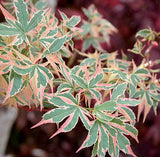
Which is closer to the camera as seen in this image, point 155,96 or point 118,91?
point 118,91

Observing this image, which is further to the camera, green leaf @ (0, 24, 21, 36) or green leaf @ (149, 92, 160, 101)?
green leaf @ (149, 92, 160, 101)

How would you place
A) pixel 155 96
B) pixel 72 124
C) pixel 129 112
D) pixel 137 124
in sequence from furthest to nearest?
pixel 137 124
pixel 155 96
pixel 129 112
pixel 72 124

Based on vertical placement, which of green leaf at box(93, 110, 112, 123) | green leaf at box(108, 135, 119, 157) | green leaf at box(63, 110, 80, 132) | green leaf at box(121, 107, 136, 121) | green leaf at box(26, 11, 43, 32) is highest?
green leaf at box(26, 11, 43, 32)

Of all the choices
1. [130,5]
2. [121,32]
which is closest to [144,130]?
[121,32]

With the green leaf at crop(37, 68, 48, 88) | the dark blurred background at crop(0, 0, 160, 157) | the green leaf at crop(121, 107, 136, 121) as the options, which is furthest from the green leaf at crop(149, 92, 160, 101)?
the dark blurred background at crop(0, 0, 160, 157)

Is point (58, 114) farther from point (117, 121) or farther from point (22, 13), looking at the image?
point (22, 13)

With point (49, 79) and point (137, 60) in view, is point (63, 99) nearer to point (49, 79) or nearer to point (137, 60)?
point (49, 79)

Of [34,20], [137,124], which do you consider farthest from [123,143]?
[137,124]

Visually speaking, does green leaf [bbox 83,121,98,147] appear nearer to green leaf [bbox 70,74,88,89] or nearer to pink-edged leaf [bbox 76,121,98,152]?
pink-edged leaf [bbox 76,121,98,152]

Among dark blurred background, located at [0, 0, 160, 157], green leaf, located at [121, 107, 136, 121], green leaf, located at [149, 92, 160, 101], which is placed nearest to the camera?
green leaf, located at [121, 107, 136, 121]
